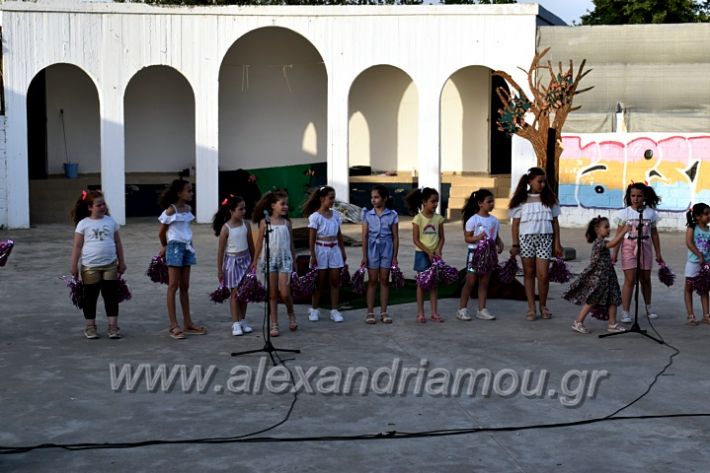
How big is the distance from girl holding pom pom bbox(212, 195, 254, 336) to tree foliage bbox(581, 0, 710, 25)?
2651cm

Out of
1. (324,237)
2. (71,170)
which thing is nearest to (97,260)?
(324,237)

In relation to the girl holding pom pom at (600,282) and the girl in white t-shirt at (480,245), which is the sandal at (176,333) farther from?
the girl holding pom pom at (600,282)

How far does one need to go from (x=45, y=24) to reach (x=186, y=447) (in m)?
17.0

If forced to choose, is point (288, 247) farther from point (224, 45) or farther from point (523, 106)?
point (224, 45)

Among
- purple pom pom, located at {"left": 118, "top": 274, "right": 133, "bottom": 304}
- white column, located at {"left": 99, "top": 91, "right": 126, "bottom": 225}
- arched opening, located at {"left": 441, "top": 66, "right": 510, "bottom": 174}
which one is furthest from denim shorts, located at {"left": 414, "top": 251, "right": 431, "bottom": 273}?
arched opening, located at {"left": 441, "top": 66, "right": 510, "bottom": 174}

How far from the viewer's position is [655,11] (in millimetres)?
33781

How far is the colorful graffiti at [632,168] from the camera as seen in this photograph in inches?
822

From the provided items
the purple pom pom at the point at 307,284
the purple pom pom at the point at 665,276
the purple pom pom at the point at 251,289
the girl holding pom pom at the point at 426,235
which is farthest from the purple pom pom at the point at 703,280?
the purple pom pom at the point at 251,289

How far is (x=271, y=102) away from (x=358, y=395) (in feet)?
62.4

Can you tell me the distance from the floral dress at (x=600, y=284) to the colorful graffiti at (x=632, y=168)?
11.7 metres

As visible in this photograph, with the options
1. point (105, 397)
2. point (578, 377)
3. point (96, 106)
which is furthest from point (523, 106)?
point (96, 106)

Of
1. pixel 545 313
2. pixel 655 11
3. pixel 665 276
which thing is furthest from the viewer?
pixel 655 11

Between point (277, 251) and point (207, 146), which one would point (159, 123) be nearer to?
point (207, 146)

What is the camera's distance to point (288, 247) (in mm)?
10023
